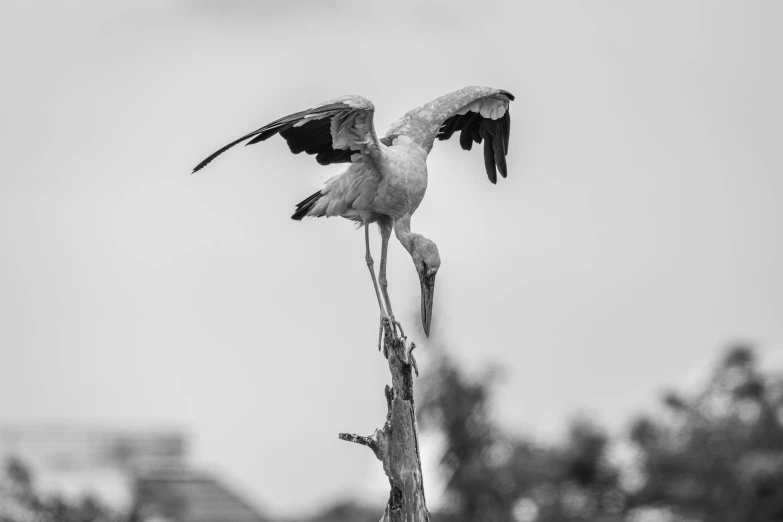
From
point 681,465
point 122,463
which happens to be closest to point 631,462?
point 681,465

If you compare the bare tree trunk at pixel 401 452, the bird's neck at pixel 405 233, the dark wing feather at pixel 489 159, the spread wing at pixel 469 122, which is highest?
the spread wing at pixel 469 122

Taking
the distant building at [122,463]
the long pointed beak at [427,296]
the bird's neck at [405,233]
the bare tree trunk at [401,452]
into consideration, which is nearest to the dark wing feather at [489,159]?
the bird's neck at [405,233]

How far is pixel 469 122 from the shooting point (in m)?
15.7

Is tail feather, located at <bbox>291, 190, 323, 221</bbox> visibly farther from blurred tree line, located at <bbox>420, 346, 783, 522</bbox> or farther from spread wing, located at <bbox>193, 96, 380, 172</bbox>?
blurred tree line, located at <bbox>420, 346, 783, 522</bbox>

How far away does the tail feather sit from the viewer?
13.9 meters

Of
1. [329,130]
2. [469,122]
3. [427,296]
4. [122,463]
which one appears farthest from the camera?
[122,463]

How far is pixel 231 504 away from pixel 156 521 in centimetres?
4739

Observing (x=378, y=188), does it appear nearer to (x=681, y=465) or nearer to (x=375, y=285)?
(x=375, y=285)

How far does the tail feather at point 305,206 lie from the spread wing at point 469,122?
0.87 metres

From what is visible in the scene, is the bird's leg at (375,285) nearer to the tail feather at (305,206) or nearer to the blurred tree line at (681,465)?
the tail feather at (305,206)

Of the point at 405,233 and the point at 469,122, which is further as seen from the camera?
the point at 469,122

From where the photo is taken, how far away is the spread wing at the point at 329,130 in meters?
12.7

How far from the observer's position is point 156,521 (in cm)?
2669

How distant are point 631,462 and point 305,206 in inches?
1341
